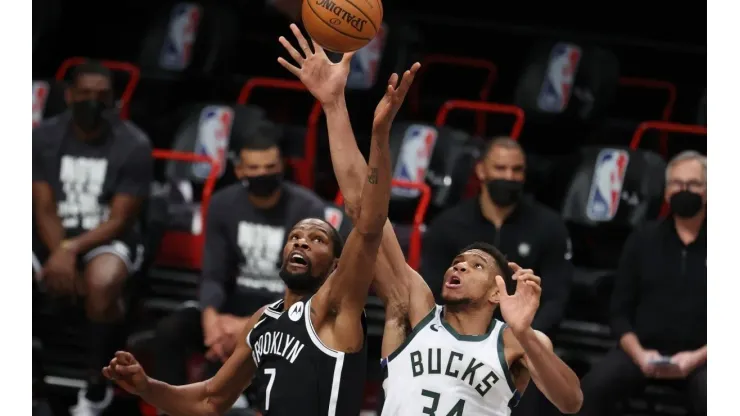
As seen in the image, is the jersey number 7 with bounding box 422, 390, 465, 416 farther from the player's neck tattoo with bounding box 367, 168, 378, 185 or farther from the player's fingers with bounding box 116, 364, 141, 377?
the player's fingers with bounding box 116, 364, 141, 377

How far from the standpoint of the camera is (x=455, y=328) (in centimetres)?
517

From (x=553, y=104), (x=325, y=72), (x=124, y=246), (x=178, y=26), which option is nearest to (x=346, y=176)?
(x=325, y=72)

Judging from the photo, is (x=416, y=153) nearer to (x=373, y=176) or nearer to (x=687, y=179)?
(x=687, y=179)

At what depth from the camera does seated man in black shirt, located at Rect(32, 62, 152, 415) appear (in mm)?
7383

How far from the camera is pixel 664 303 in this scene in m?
6.91

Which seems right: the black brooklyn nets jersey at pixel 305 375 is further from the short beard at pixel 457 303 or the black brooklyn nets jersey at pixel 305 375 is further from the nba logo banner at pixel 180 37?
the nba logo banner at pixel 180 37

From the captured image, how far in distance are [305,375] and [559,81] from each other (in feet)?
12.1

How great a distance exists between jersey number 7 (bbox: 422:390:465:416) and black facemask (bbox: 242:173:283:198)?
230 cm

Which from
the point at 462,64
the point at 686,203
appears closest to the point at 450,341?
the point at 686,203

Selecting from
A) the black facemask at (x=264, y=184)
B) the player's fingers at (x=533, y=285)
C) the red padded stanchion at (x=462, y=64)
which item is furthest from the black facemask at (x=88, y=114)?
the player's fingers at (x=533, y=285)

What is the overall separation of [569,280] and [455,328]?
183 cm

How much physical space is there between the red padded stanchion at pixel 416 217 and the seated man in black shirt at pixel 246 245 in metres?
0.27

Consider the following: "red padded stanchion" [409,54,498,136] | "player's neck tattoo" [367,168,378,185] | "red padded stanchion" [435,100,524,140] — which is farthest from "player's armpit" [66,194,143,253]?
"player's neck tattoo" [367,168,378,185]

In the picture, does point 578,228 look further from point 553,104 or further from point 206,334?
point 206,334
